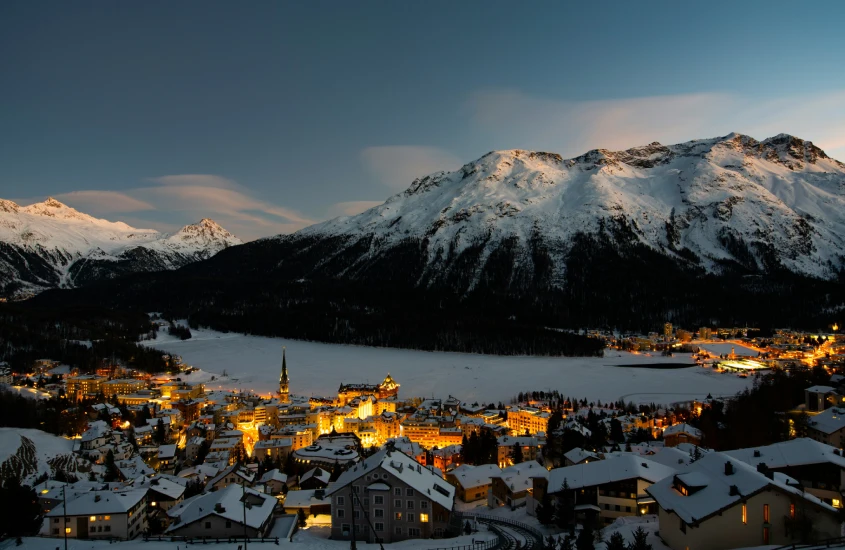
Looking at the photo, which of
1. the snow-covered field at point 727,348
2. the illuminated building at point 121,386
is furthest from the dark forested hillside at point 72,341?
the snow-covered field at point 727,348

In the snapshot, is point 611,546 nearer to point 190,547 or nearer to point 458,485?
point 190,547

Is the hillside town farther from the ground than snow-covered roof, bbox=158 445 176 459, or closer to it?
farther from the ground

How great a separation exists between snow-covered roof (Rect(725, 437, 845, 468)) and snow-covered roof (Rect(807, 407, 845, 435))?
46.8 ft

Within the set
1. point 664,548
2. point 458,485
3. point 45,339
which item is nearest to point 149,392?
point 45,339

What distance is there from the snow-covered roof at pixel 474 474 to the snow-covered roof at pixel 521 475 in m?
1.42

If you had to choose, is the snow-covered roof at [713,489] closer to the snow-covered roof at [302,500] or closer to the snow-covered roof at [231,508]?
the snow-covered roof at [231,508]

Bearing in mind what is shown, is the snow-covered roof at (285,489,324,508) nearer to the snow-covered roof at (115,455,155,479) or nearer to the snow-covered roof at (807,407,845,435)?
the snow-covered roof at (115,455,155,479)

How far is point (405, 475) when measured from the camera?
1154 inches

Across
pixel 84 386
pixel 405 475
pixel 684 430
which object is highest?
pixel 405 475

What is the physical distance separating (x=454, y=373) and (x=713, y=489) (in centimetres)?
7385

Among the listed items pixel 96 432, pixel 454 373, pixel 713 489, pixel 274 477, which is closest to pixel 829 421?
pixel 713 489

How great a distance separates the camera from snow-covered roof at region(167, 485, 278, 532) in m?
26.9

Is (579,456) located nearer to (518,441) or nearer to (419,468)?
(419,468)

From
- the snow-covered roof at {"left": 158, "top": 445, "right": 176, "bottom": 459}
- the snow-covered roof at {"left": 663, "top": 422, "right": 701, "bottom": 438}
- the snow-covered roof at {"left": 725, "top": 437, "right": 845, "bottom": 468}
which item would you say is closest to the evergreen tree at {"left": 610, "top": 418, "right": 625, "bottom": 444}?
the snow-covered roof at {"left": 663, "top": 422, "right": 701, "bottom": 438}
